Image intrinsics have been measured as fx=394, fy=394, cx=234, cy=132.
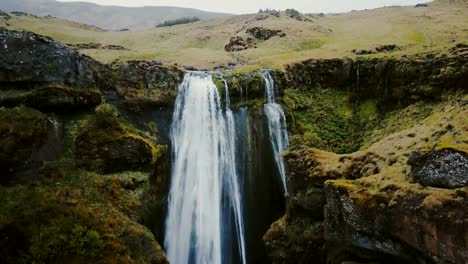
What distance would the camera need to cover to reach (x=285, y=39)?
50781 millimetres

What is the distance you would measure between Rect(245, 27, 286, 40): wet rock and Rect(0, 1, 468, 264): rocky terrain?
2417 centimetres

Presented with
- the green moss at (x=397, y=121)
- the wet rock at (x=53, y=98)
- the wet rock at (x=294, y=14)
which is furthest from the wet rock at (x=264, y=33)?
the wet rock at (x=53, y=98)

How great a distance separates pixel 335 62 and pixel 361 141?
7.57 meters

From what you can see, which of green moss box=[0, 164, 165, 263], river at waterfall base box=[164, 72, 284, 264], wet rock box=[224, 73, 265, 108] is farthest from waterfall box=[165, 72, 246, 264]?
green moss box=[0, 164, 165, 263]

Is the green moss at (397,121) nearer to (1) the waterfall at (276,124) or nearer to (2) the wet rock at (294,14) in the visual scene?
(1) the waterfall at (276,124)

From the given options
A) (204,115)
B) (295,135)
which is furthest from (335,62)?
(204,115)

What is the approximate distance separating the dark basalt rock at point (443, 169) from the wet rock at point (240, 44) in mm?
Result: 38140

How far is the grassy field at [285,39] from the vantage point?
38.9 m

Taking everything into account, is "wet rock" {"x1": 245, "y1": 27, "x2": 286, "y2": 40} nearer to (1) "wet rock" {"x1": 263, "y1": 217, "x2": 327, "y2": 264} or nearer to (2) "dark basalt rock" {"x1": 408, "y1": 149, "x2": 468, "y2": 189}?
(1) "wet rock" {"x1": 263, "y1": 217, "x2": 327, "y2": 264}

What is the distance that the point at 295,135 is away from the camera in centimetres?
2641

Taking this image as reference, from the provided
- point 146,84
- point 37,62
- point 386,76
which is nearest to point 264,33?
point 386,76

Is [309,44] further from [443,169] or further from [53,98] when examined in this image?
[443,169]

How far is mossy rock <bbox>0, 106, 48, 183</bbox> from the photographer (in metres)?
16.3

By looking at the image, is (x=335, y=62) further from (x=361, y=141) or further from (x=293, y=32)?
(x=293, y=32)
